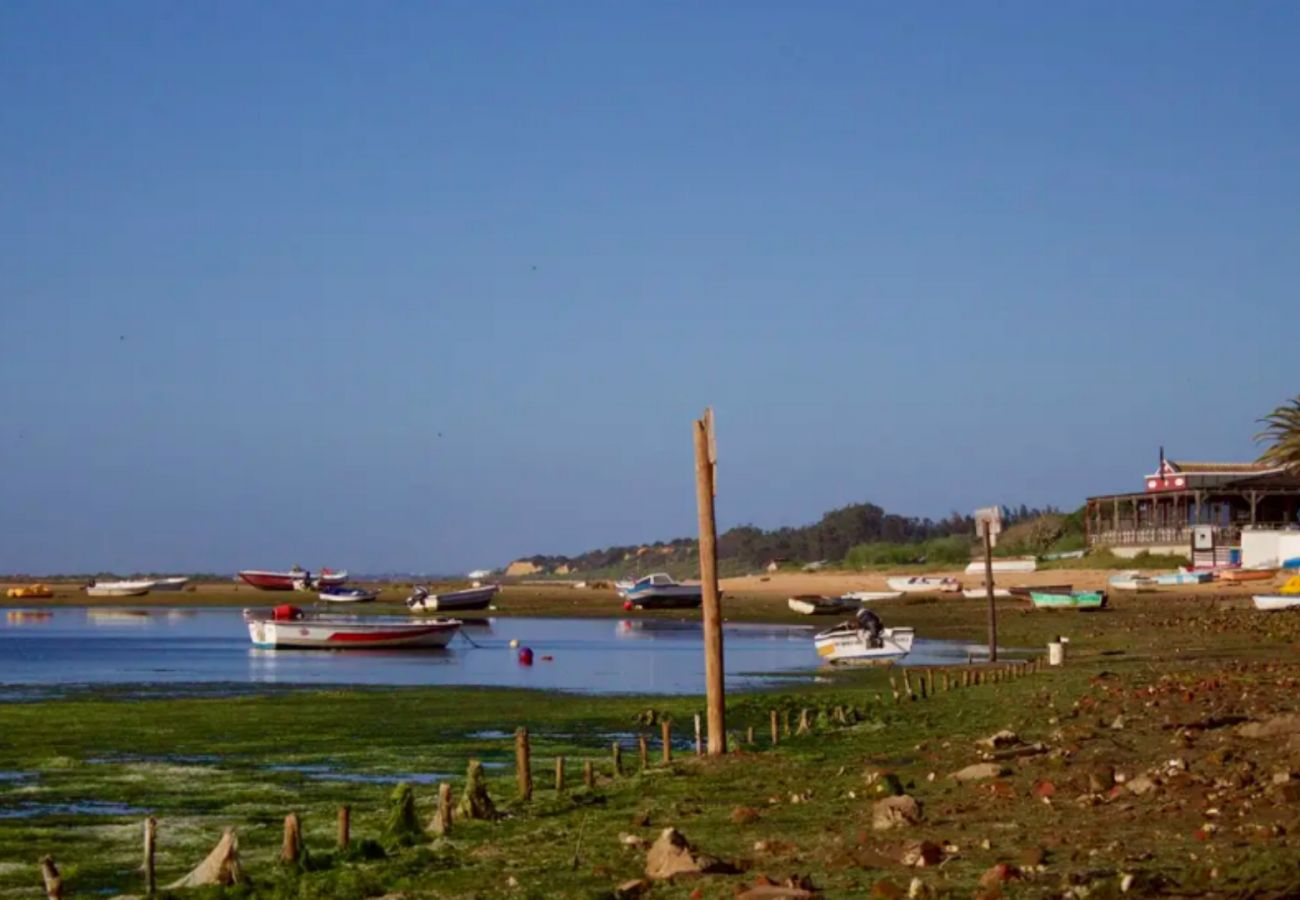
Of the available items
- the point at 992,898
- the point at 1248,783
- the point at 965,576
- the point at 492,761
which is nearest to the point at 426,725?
the point at 492,761

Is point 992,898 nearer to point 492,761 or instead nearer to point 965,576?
point 492,761

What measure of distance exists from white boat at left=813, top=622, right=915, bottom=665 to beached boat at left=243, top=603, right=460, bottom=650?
22759 millimetres

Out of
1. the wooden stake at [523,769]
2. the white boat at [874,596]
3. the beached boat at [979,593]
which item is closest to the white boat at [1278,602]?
the beached boat at [979,593]

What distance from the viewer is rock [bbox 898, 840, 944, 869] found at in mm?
13899

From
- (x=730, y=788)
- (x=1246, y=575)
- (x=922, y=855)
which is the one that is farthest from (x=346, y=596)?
(x=922, y=855)

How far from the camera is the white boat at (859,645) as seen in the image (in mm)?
49750

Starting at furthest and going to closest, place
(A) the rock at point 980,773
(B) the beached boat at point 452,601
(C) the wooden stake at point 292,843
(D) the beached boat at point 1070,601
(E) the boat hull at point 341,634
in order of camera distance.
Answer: (B) the beached boat at point 452,601, (D) the beached boat at point 1070,601, (E) the boat hull at point 341,634, (A) the rock at point 980,773, (C) the wooden stake at point 292,843

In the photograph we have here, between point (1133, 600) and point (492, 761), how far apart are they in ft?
188

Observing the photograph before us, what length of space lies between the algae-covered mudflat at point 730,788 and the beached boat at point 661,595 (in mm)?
69581

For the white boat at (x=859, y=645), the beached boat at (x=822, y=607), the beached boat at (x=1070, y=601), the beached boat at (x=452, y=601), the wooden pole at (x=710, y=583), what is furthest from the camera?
the beached boat at (x=452, y=601)

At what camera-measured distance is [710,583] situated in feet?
78.4

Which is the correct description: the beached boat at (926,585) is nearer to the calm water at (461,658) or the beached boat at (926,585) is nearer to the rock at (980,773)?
the calm water at (461,658)

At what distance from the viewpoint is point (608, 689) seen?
45.1 m

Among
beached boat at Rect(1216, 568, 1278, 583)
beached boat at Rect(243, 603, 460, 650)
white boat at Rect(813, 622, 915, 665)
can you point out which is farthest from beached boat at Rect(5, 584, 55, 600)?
white boat at Rect(813, 622, 915, 665)
